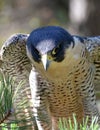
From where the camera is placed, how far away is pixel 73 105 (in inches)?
189

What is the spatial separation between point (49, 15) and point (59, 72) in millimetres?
8255

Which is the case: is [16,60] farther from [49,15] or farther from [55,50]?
[49,15]

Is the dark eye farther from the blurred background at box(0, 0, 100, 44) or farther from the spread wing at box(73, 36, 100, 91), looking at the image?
the blurred background at box(0, 0, 100, 44)

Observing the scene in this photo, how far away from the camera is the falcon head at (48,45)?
380cm

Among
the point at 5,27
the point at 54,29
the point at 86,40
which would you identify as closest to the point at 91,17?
the point at 5,27

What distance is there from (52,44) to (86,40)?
1045 mm

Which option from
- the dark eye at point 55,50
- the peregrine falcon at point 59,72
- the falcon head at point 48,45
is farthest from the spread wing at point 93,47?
the dark eye at point 55,50

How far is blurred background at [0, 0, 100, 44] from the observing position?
9.81 metres

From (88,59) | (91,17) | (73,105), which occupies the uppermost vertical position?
(91,17)

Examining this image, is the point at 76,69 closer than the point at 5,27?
Yes

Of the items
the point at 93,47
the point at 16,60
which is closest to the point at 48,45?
the point at 93,47

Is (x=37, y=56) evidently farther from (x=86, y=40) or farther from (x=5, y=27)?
(x=5, y=27)

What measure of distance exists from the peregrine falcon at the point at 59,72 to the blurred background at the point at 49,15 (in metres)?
4.69

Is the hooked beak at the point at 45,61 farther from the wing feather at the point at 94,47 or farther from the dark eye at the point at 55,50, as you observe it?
the wing feather at the point at 94,47
